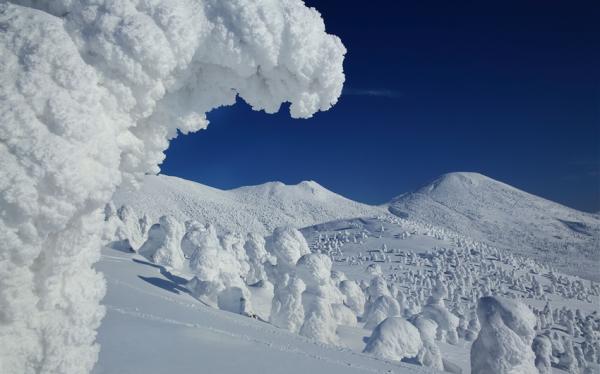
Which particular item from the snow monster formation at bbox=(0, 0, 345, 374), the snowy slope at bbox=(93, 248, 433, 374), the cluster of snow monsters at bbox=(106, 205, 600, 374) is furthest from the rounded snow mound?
the snow monster formation at bbox=(0, 0, 345, 374)

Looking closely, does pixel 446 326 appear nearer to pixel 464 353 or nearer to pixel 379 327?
pixel 464 353

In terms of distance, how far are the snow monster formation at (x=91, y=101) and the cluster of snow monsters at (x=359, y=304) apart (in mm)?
13431

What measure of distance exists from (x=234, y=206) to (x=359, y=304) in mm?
122433

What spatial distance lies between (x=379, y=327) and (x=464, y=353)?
51.9 feet

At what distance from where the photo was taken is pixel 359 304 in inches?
1747

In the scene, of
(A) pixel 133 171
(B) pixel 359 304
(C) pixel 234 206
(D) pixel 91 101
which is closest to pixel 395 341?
(A) pixel 133 171

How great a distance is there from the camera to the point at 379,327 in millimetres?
23406

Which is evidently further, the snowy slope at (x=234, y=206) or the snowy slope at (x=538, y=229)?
the snowy slope at (x=234, y=206)

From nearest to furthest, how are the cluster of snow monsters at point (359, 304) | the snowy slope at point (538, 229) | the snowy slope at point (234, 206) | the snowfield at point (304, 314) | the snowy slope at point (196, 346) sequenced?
1. the snowy slope at point (196, 346)
2. the snowfield at point (304, 314)
3. the cluster of snow monsters at point (359, 304)
4. the snowy slope at point (538, 229)
5. the snowy slope at point (234, 206)

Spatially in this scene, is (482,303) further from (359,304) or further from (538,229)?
(538,229)

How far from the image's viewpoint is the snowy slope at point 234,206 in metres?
134

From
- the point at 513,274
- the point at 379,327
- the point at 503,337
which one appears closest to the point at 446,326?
the point at 379,327

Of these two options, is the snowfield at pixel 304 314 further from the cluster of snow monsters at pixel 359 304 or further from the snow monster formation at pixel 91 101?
the snow monster formation at pixel 91 101

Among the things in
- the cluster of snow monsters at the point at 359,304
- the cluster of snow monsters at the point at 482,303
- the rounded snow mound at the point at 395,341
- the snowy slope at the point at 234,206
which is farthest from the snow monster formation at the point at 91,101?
the snowy slope at the point at 234,206
